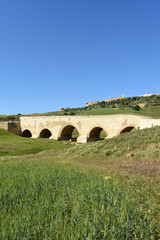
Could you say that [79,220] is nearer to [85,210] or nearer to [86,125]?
[85,210]

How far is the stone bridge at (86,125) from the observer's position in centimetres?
2485

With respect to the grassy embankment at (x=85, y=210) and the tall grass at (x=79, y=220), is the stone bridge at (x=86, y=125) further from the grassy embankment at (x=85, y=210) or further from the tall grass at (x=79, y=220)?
the tall grass at (x=79, y=220)

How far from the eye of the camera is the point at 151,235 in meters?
3.13

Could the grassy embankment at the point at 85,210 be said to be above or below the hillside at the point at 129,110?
below

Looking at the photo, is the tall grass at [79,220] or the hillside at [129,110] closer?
the tall grass at [79,220]

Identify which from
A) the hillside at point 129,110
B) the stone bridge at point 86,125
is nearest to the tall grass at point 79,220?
the stone bridge at point 86,125

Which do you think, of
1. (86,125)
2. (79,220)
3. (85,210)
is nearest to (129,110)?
(86,125)

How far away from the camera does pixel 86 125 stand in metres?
30.9

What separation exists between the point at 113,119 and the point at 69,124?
10016 mm

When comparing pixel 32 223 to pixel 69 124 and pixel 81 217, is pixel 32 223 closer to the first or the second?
pixel 81 217

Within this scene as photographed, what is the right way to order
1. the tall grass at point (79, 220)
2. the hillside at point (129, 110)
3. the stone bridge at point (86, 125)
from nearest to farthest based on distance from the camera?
1. the tall grass at point (79, 220)
2. the stone bridge at point (86, 125)
3. the hillside at point (129, 110)

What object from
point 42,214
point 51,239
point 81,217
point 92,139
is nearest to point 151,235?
point 81,217

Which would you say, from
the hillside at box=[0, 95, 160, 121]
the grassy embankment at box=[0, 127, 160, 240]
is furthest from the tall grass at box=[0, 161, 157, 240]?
the hillside at box=[0, 95, 160, 121]

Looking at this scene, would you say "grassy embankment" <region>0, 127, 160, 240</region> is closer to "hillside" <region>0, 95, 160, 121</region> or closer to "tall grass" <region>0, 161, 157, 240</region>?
"tall grass" <region>0, 161, 157, 240</region>
